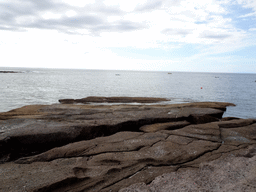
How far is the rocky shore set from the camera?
5.38 metres

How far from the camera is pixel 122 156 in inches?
270

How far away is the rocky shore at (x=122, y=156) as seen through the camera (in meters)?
5.38

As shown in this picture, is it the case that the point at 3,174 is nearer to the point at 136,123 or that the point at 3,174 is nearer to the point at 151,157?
the point at 151,157

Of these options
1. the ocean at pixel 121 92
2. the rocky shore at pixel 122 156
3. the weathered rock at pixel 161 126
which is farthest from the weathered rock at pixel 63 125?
the ocean at pixel 121 92

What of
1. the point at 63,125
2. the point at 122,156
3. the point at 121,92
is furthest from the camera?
the point at 121,92

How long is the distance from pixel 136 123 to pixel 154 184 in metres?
6.27

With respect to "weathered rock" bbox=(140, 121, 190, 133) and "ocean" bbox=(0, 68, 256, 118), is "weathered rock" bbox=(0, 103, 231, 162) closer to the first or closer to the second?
"weathered rock" bbox=(140, 121, 190, 133)

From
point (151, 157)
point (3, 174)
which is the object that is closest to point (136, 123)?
point (151, 157)

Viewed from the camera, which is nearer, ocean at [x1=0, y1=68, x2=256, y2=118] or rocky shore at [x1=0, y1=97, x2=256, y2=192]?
rocky shore at [x1=0, y1=97, x2=256, y2=192]

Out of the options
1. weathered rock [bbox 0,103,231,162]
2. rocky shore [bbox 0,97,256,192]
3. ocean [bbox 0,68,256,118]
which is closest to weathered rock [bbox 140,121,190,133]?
rocky shore [bbox 0,97,256,192]

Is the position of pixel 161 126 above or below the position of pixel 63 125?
below

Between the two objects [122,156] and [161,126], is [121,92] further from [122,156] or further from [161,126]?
[122,156]

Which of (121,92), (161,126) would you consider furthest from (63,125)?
(121,92)

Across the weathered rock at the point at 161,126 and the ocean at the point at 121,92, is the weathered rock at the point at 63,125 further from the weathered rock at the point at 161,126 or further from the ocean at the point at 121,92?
the ocean at the point at 121,92
